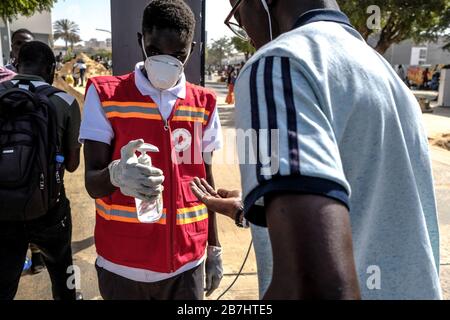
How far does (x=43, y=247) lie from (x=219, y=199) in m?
1.46

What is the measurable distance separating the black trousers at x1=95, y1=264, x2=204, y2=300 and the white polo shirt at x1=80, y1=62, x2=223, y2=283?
0.02m

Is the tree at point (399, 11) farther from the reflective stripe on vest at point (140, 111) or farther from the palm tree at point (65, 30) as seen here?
the palm tree at point (65, 30)

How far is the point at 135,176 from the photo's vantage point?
1.51 m

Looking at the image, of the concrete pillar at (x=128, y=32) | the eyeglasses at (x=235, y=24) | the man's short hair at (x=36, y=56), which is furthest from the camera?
the concrete pillar at (x=128, y=32)

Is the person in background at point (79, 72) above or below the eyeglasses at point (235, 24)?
above

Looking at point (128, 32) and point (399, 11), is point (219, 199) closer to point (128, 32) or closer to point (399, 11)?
point (128, 32)

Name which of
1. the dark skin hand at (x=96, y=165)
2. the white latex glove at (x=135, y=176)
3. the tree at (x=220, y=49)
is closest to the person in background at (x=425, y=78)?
the dark skin hand at (x=96, y=165)

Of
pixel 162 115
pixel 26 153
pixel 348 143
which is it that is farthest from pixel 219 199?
pixel 26 153

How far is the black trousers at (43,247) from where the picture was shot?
228 centimetres

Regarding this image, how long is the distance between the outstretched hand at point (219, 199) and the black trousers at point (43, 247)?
3.73ft

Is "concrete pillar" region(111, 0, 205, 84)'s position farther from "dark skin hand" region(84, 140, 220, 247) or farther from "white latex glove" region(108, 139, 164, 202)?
"white latex glove" region(108, 139, 164, 202)

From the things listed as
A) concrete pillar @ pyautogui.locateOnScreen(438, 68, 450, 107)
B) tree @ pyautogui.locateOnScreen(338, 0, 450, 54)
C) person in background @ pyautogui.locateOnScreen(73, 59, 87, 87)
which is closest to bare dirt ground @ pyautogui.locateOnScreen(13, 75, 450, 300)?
tree @ pyautogui.locateOnScreen(338, 0, 450, 54)

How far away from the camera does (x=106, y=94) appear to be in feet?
5.99
